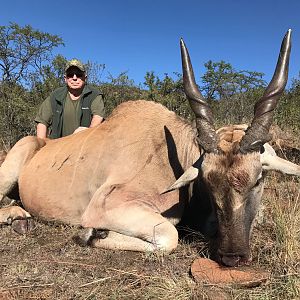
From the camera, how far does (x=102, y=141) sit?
4.71 metres

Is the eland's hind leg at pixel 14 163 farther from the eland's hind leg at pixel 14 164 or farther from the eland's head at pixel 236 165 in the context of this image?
the eland's head at pixel 236 165

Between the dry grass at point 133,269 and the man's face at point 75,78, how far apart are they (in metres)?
3.12

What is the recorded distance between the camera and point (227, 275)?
9.43 feet

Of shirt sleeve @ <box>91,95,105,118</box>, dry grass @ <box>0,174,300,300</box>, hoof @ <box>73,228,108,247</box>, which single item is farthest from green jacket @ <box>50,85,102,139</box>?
hoof @ <box>73,228,108,247</box>

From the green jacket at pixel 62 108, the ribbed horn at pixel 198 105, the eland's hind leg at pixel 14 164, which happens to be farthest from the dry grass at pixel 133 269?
the green jacket at pixel 62 108

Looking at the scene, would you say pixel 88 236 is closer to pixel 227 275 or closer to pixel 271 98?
pixel 227 275

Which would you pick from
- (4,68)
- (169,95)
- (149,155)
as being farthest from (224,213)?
(4,68)

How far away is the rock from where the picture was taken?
2.76 m

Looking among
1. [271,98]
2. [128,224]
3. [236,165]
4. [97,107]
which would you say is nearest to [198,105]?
[271,98]

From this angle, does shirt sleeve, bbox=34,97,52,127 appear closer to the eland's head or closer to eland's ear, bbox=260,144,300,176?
the eland's head

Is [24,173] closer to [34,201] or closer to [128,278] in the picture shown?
[34,201]

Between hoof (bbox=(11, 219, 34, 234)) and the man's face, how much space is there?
2.71m

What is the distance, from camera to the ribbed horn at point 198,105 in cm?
360

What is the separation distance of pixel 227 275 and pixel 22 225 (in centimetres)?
252
